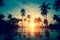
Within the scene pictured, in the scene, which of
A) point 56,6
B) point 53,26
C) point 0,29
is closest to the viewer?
point 56,6

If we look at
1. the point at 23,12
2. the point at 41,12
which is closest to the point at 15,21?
the point at 23,12

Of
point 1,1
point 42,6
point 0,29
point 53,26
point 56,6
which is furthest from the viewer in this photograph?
point 53,26

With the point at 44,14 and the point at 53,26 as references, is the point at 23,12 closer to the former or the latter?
the point at 53,26

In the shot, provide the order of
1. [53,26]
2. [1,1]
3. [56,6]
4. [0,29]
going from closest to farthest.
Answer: [1,1], [56,6], [0,29], [53,26]

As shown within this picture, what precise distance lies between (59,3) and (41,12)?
2961 centimetres

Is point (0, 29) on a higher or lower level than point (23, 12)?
lower

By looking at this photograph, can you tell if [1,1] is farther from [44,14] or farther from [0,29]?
[44,14]

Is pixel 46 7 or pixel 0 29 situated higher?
pixel 46 7

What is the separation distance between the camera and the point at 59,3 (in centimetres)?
3738

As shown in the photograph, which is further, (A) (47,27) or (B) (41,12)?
(A) (47,27)

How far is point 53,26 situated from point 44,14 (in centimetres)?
2438

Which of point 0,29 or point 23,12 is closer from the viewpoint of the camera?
point 0,29

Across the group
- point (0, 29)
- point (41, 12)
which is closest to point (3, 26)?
point (0, 29)

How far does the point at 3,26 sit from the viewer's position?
62.3m
